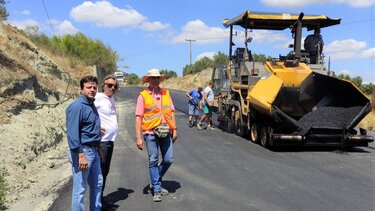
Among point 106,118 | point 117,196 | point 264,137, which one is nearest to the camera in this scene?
point 106,118

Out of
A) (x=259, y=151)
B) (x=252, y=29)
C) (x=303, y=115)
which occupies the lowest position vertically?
(x=259, y=151)

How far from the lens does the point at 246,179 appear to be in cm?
750

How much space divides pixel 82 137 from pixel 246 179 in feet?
11.5

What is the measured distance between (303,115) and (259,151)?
172cm

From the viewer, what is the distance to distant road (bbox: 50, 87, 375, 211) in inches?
239

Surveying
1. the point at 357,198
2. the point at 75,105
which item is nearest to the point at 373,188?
the point at 357,198

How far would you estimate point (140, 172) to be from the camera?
8039 mm

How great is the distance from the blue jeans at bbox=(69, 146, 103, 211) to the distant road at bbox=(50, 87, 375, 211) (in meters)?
0.70

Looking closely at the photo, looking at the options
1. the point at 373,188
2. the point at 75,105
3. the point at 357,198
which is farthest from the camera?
the point at 373,188

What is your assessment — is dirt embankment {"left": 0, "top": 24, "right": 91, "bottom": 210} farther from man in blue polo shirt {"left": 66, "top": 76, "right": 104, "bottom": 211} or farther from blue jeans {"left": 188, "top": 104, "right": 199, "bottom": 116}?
blue jeans {"left": 188, "top": 104, "right": 199, "bottom": 116}

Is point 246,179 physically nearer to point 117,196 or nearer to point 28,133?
point 117,196

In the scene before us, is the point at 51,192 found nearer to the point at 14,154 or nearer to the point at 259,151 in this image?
the point at 14,154

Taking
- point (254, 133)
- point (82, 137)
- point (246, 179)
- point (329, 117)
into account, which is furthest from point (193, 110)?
point (82, 137)

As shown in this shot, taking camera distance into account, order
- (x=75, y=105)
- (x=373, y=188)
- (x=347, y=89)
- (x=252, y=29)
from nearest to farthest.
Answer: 1. (x=75, y=105)
2. (x=373, y=188)
3. (x=347, y=89)
4. (x=252, y=29)
